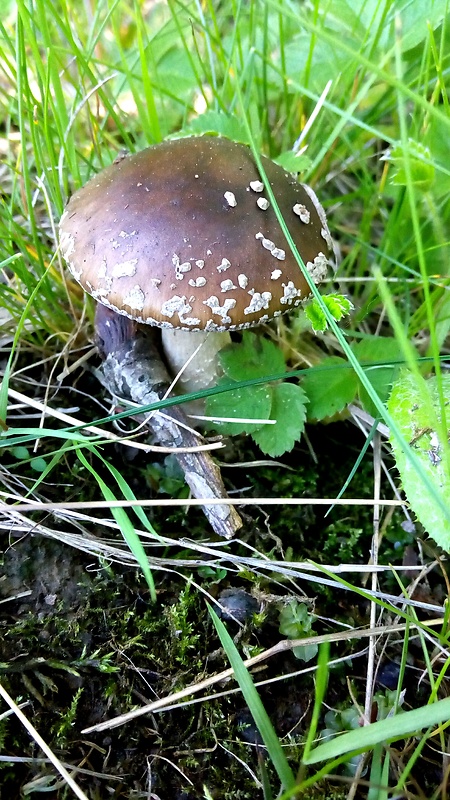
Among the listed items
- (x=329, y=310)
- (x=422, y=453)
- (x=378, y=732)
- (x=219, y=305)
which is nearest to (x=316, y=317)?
(x=329, y=310)

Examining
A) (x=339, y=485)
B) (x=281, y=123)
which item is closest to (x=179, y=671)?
(x=339, y=485)

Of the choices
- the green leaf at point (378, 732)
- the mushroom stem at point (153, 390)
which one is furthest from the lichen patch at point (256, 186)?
the green leaf at point (378, 732)

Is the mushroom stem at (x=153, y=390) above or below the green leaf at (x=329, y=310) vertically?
below

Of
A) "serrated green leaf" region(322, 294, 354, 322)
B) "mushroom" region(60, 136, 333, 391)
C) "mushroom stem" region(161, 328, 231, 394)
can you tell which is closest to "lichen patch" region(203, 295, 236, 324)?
"mushroom" region(60, 136, 333, 391)

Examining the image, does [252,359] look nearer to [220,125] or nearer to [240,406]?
[240,406]

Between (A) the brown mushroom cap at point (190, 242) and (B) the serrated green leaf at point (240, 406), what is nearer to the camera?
(A) the brown mushroom cap at point (190, 242)

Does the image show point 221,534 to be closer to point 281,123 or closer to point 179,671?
point 179,671

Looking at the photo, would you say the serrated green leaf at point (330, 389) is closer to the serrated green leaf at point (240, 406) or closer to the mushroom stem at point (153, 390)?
the serrated green leaf at point (240, 406)
